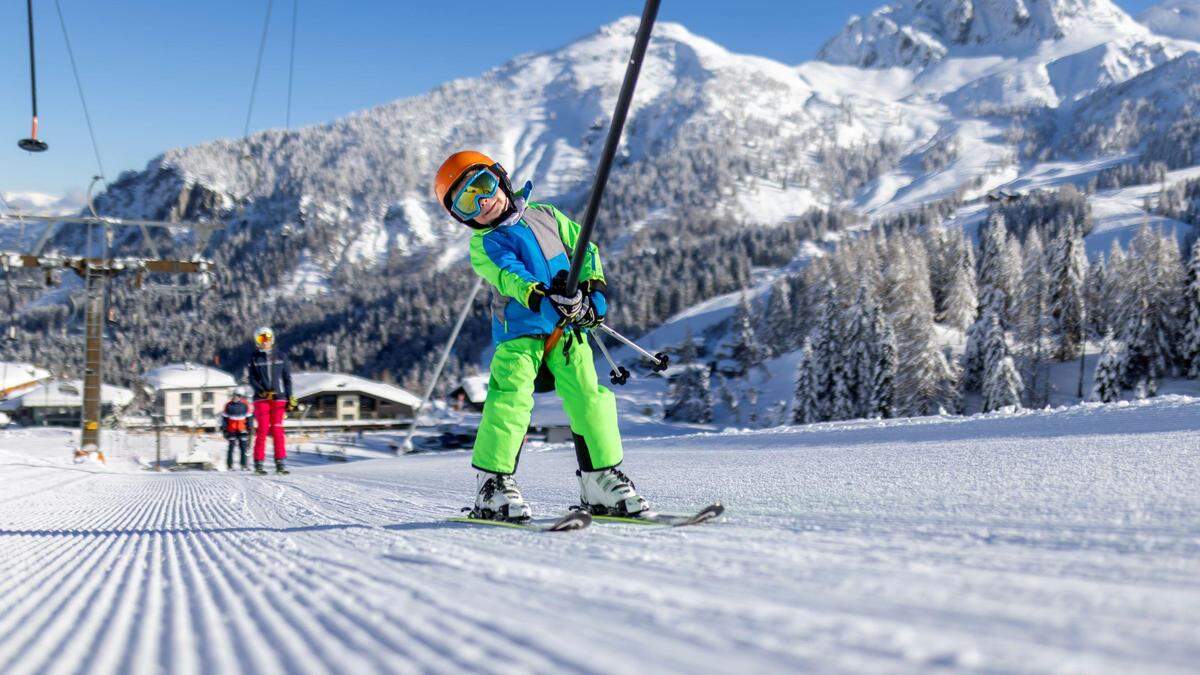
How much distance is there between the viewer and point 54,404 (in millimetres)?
67812

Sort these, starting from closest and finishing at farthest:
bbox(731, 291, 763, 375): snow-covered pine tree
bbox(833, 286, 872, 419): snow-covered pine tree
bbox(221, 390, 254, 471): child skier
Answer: bbox(221, 390, 254, 471): child skier, bbox(833, 286, 872, 419): snow-covered pine tree, bbox(731, 291, 763, 375): snow-covered pine tree

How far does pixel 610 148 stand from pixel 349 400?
76.6m

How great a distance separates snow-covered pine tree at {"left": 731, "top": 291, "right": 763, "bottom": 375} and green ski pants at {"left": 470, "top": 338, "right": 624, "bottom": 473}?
249 feet

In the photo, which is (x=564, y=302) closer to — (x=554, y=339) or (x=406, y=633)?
(x=554, y=339)

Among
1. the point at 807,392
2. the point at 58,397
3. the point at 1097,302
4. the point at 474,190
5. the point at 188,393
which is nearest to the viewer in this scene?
the point at 474,190

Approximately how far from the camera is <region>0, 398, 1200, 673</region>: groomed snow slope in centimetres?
96

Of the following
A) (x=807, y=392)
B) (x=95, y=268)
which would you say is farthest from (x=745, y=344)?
(x=95, y=268)

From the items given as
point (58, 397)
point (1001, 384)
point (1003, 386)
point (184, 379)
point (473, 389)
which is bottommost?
point (1003, 386)

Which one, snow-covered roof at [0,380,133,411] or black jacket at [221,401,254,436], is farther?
snow-covered roof at [0,380,133,411]

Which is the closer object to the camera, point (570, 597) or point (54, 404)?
point (570, 597)

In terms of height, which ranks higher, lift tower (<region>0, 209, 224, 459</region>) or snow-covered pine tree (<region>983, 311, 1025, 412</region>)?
lift tower (<region>0, 209, 224, 459</region>)

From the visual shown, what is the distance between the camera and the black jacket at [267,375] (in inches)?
367

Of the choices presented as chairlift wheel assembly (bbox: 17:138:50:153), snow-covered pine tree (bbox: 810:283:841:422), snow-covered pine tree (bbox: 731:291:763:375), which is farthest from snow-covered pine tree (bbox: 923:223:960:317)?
chairlift wheel assembly (bbox: 17:138:50:153)

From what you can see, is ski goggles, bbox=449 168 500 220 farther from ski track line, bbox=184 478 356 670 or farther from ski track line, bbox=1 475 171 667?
ski track line, bbox=1 475 171 667
